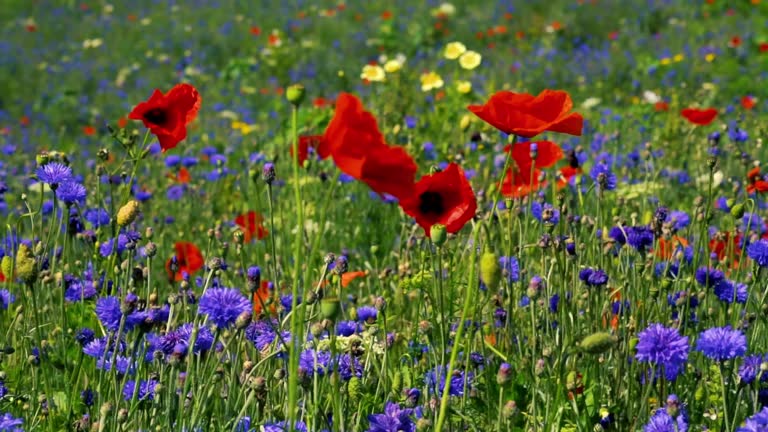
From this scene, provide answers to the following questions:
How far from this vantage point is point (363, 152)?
114 cm

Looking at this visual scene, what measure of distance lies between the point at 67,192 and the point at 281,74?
19.0ft

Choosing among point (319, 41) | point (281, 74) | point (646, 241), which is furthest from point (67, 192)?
point (319, 41)

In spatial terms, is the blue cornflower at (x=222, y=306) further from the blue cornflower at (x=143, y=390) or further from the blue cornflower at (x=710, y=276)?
the blue cornflower at (x=710, y=276)

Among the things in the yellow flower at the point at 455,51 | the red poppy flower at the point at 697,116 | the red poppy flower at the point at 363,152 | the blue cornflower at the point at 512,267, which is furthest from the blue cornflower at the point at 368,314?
the yellow flower at the point at 455,51

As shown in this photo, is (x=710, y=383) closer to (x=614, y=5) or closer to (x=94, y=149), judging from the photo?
(x=94, y=149)

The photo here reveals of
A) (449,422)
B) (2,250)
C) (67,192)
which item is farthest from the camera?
(2,250)

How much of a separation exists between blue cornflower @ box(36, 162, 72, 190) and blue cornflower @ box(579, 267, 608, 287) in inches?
40.4

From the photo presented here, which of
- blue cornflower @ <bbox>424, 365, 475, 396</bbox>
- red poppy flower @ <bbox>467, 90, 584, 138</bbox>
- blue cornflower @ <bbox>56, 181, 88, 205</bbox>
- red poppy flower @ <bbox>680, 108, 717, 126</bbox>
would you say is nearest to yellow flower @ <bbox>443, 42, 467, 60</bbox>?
red poppy flower @ <bbox>680, 108, 717, 126</bbox>

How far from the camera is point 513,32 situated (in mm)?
8914

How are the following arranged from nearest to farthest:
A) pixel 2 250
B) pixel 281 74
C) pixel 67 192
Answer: pixel 67 192, pixel 2 250, pixel 281 74

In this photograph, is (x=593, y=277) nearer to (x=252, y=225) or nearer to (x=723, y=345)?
(x=723, y=345)

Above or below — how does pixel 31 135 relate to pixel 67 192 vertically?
below

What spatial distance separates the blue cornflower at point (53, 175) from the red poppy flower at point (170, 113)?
6.8 inches

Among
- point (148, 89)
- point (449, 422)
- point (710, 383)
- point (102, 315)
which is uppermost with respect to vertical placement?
point (102, 315)
